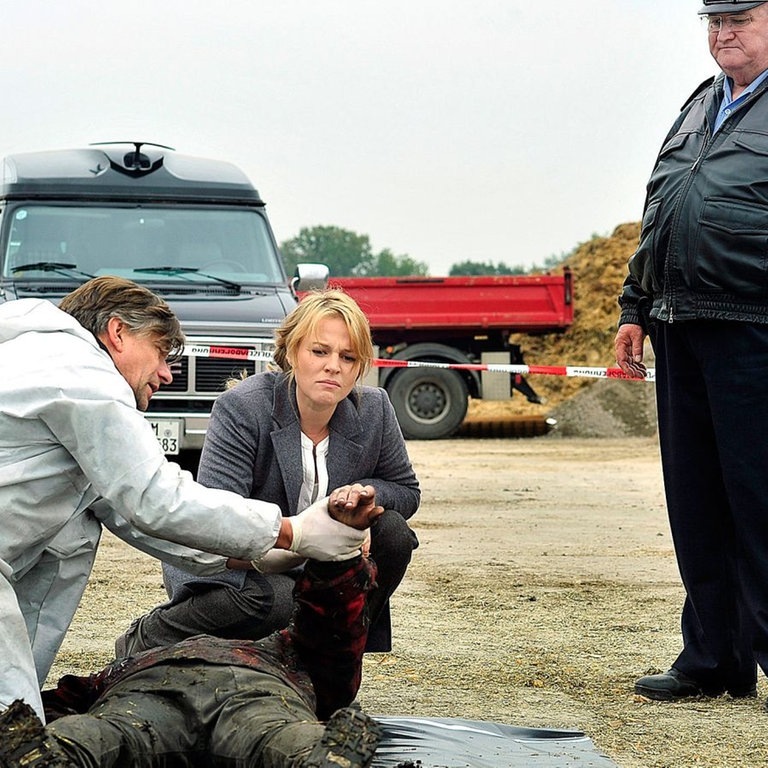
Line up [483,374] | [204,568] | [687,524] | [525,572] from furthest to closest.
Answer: [483,374]
[525,572]
[687,524]
[204,568]

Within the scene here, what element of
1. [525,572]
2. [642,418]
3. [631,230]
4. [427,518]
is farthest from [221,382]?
[631,230]

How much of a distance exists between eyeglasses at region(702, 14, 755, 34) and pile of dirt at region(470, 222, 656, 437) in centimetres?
1775

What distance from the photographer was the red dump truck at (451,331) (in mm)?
20641

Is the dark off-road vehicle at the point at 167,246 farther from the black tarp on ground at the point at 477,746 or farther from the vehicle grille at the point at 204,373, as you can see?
the black tarp on ground at the point at 477,746

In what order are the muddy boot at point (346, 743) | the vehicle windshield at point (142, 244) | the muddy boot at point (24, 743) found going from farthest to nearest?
the vehicle windshield at point (142, 244)
the muddy boot at point (346, 743)
the muddy boot at point (24, 743)

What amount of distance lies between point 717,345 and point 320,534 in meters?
1.79

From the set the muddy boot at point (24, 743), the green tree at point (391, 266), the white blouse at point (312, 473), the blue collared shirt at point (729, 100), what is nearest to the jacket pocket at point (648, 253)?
the blue collared shirt at point (729, 100)

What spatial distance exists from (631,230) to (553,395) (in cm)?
550

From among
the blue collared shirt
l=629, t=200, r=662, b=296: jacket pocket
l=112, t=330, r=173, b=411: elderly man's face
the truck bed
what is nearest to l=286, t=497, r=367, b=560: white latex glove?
l=112, t=330, r=173, b=411: elderly man's face

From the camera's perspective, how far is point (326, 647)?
4387 mm

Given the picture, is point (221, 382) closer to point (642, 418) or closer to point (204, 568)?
point (204, 568)

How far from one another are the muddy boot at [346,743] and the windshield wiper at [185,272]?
894 centimetres

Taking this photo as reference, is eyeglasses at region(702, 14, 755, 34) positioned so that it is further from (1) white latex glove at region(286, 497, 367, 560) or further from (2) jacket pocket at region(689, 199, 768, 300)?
(1) white latex glove at region(286, 497, 367, 560)

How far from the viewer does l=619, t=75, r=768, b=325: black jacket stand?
4984 mm
